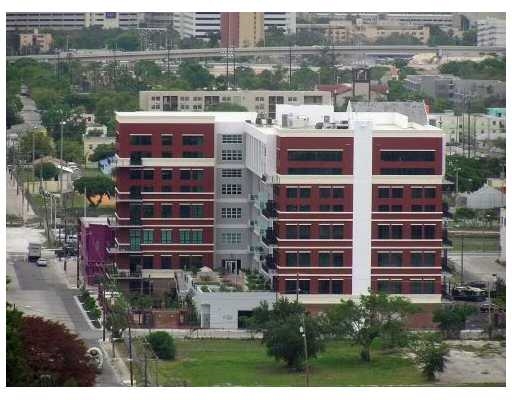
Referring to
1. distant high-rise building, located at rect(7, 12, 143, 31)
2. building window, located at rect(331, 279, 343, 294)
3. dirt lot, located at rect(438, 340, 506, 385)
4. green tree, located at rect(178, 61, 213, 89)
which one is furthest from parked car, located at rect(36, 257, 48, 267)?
distant high-rise building, located at rect(7, 12, 143, 31)

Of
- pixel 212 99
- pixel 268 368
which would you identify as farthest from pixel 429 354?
pixel 212 99

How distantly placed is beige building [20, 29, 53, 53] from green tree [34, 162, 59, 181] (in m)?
27.6

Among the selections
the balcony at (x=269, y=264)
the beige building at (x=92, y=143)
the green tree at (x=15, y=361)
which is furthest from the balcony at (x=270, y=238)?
the beige building at (x=92, y=143)

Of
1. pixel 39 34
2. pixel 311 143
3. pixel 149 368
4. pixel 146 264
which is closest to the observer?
pixel 149 368

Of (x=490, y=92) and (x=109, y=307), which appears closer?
(x=109, y=307)

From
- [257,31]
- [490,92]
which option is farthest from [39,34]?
[490,92]

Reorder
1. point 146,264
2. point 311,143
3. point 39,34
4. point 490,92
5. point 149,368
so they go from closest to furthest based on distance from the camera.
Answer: point 149,368 → point 311,143 → point 146,264 → point 490,92 → point 39,34

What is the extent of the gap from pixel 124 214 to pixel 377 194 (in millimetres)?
2985

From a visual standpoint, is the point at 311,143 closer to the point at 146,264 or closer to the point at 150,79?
the point at 146,264

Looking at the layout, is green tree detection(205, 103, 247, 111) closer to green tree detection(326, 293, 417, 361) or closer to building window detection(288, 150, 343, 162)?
building window detection(288, 150, 343, 162)

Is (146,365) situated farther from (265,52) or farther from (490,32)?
(490,32)

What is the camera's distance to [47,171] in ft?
132

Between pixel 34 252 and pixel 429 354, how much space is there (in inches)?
343

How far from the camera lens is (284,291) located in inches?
1059
